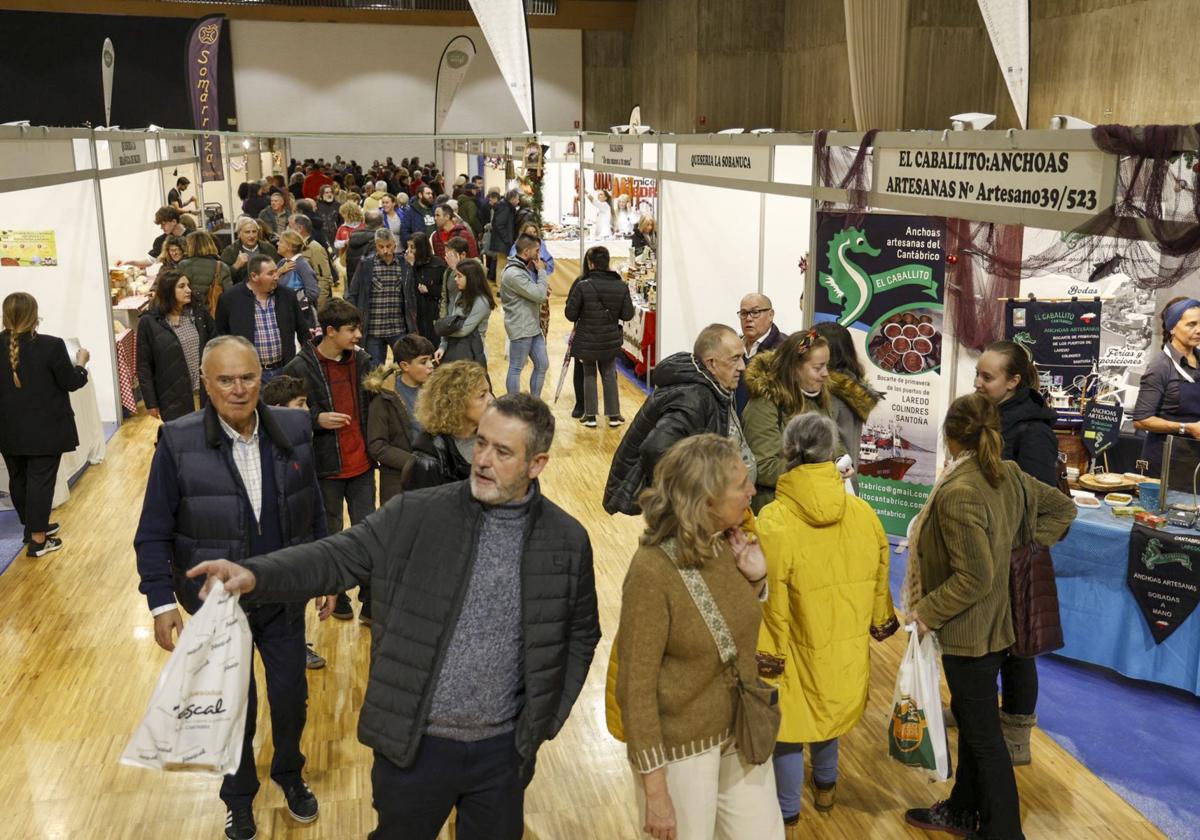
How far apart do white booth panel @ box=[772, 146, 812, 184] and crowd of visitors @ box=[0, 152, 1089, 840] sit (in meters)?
1.56

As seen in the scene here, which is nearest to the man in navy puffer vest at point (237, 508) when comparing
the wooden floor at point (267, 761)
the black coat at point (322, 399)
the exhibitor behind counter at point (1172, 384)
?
the wooden floor at point (267, 761)

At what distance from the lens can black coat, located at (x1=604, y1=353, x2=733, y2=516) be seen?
3589 mm

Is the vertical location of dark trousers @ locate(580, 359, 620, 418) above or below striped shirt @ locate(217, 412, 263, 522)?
below

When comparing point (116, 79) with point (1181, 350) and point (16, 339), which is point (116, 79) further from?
point (1181, 350)

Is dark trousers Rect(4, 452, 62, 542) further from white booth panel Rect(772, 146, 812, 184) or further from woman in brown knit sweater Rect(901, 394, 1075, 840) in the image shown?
woman in brown knit sweater Rect(901, 394, 1075, 840)

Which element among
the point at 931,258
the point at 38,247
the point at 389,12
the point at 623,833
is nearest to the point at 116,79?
the point at 389,12

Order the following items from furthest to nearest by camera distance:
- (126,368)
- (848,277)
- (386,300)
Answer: (126,368)
(386,300)
(848,277)

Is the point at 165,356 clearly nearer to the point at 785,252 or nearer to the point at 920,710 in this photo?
the point at 785,252

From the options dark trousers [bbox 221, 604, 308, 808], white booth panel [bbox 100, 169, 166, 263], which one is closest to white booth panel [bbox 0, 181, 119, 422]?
white booth panel [bbox 100, 169, 166, 263]

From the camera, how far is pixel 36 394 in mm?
5414

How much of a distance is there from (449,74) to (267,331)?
16.5 m

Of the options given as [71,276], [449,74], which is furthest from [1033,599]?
[449,74]

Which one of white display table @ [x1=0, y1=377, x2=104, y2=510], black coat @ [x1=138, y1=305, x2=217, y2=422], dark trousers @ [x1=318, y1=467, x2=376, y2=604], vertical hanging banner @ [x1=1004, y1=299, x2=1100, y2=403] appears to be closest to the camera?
Answer: dark trousers @ [x1=318, y1=467, x2=376, y2=604]

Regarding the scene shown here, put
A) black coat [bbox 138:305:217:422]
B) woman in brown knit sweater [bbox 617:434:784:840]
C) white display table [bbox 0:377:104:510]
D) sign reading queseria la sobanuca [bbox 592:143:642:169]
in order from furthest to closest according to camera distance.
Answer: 1. sign reading queseria la sobanuca [bbox 592:143:642:169]
2. white display table [bbox 0:377:104:510]
3. black coat [bbox 138:305:217:422]
4. woman in brown knit sweater [bbox 617:434:784:840]
